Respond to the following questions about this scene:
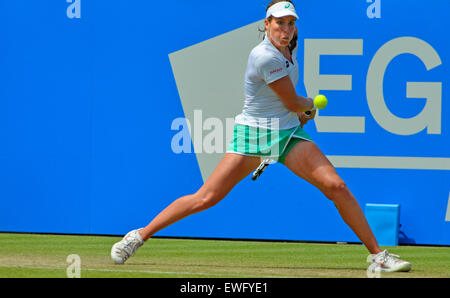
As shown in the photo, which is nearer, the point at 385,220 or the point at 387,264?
the point at 387,264

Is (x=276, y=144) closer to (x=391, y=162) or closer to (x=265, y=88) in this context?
(x=265, y=88)

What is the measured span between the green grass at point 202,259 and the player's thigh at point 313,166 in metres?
0.64

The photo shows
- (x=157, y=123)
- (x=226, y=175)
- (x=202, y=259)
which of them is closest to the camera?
(x=226, y=175)

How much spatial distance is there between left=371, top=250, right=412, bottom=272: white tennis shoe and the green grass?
73 mm

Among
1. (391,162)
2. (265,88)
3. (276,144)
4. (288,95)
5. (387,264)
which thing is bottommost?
(387,264)

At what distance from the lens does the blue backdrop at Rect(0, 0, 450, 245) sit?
8539 millimetres

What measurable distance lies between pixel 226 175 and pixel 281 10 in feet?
3.95

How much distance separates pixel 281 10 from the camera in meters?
6.40

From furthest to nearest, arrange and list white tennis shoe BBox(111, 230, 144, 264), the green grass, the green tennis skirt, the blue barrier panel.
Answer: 1. the blue barrier panel
2. white tennis shoe BBox(111, 230, 144, 264)
3. the green tennis skirt
4. the green grass

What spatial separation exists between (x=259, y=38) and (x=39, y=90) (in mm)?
2278

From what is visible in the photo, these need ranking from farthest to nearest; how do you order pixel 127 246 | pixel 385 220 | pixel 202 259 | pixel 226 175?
pixel 385 220, pixel 202 259, pixel 127 246, pixel 226 175

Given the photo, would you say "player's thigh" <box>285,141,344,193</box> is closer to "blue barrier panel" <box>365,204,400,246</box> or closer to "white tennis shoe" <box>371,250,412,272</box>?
"white tennis shoe" <box>371,250,412,272</box>

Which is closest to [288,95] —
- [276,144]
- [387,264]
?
[276,144]

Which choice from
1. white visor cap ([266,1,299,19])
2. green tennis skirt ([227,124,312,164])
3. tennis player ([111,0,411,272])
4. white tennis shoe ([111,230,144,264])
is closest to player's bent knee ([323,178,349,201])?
tennis player ([111,0,411,272])
